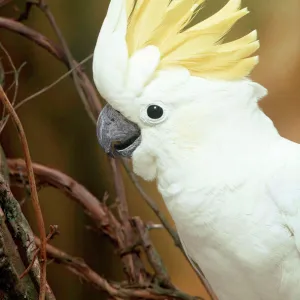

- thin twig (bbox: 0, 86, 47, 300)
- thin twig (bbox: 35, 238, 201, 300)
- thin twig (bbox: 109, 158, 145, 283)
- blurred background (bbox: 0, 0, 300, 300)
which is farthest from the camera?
blurred background (bbox: 0, 0, 300, 300)

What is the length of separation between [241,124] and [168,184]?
0.15 metres

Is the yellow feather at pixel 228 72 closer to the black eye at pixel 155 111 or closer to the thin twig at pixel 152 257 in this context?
the black eye at pixel 155 111

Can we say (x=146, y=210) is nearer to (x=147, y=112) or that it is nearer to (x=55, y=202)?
(x=55, y=202)

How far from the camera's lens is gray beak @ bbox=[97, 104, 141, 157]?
2.55 ft

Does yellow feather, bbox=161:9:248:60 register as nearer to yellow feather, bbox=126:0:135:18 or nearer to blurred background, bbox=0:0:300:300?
yellow feather, bbox=126:0:135:18

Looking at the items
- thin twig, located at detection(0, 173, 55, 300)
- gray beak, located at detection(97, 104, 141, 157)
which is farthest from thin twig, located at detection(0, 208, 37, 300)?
gray beak, located at detection(97, 104, 141, 157)

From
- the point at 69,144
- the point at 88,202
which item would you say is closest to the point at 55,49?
the point at 69,144

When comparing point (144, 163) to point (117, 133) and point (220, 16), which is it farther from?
point (220, 16)

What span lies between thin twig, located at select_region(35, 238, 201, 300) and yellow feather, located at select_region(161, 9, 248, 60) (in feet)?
1.81

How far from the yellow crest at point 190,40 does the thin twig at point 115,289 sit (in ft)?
1.80

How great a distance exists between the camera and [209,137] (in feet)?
2.43

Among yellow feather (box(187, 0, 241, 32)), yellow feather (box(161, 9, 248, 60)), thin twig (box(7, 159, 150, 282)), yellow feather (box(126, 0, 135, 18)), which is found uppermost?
yellow feather (box(126, 0, 135, 18))

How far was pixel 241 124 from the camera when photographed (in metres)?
0.74

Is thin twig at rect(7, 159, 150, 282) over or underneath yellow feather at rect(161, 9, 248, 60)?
underneath
